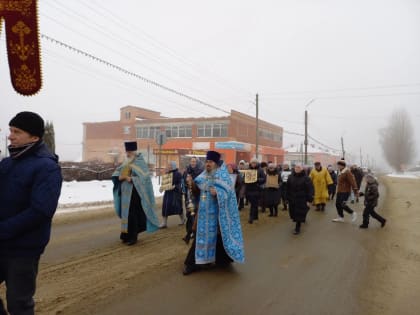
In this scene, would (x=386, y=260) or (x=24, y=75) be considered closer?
(x=24, y=75)

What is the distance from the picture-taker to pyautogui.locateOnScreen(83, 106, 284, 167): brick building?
47344 mm

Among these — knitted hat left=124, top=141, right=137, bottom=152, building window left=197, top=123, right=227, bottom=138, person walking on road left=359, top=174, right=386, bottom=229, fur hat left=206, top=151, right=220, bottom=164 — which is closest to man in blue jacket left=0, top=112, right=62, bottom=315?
fur hat left=206, top=151, right=220, bottom=164

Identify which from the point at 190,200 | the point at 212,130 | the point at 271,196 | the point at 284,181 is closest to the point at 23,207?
the point at 190,200

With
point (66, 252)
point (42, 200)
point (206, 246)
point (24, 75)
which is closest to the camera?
point (42, 200)

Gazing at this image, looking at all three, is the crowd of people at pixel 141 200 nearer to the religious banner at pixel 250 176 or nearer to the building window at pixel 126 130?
the religious banner at pixel 250 176

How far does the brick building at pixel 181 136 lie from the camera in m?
47.3

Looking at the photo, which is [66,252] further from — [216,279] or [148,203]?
[216,279]

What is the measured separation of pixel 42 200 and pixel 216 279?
127 inches

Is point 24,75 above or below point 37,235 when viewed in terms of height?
above

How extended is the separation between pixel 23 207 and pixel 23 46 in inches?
113

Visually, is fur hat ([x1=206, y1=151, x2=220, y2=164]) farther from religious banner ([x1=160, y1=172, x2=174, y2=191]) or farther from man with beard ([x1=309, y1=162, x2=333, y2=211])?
man with beard ([x1=309, y1=162, x2=333, y2=211])

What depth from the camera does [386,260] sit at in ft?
21.2

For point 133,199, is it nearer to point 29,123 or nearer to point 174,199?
point 174,199

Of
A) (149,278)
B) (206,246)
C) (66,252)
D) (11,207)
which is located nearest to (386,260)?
(206,246)
